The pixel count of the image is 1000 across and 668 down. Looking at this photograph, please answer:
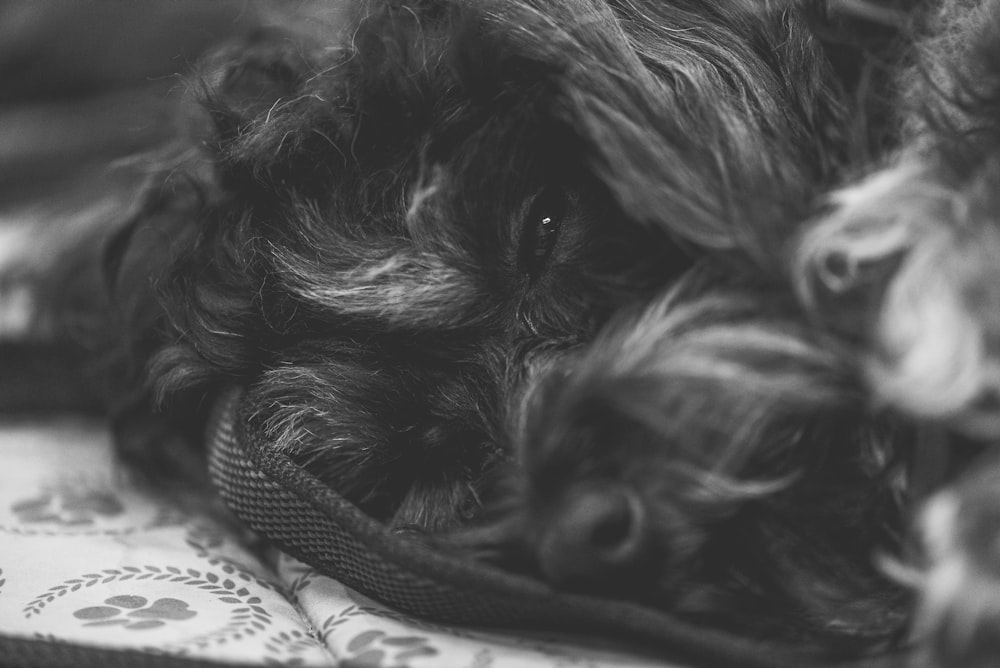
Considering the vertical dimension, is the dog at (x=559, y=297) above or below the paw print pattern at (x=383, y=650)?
above

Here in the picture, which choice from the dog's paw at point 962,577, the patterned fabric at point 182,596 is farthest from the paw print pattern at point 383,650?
the dog's paw at point 962,577

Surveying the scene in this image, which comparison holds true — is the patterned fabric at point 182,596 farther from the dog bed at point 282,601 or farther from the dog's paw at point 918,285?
the dog's paw at point 918,285

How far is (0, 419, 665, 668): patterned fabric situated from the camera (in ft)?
2.69

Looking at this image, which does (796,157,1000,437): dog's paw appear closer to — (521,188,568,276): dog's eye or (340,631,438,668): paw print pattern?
(521,188,568,276): dog's eye

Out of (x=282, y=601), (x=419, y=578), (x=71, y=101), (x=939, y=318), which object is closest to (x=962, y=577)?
(x=939, y=318)

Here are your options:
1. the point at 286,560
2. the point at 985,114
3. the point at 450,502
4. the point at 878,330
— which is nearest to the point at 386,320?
the point at 450,502

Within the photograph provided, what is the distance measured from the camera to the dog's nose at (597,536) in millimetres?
769

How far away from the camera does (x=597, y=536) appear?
0.77 metres

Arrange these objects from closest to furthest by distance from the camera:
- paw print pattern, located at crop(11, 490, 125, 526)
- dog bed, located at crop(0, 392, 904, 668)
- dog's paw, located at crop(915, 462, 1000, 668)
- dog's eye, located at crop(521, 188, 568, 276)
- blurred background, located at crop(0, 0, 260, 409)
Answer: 1. dog's paw, located at crop(915, 462, 1000, 668)
2. dog bed, located at crop(0, 392, 904, 668)
3. dog's eye, located at crop(521, 188, 568, 276)
4. paw print pattern, located at crop(11, 490, 125, 526)
5. blurred background, located at crop(0, 0, 260, 409)

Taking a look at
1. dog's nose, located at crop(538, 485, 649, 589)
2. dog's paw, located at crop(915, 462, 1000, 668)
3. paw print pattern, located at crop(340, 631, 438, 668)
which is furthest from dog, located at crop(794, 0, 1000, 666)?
paw print pattern, located at crop(340, 631, 438, 668)

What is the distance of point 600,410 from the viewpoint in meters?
0.80

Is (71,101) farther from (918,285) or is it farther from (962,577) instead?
(962,577)

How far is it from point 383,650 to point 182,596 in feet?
0.83

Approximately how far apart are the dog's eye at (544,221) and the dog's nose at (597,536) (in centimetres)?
Result: 30
